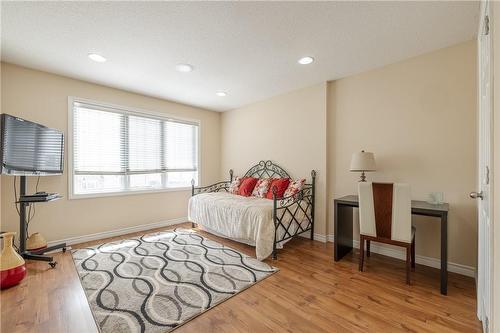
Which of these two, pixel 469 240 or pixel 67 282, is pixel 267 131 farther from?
pixel 67 282

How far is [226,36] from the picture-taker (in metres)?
2.13

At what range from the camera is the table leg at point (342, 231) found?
2.61 m

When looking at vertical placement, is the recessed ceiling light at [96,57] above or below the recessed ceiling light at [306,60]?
below

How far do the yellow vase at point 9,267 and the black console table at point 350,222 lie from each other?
315 cm

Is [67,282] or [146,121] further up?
[146,121]

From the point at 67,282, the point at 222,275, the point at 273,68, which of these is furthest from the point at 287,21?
the point at 67,282

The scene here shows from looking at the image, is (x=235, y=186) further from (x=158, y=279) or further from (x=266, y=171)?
(x=158, y=279)

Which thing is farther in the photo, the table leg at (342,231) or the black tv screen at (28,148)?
the table leg at (342,231)

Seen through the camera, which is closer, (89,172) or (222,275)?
(222,275)

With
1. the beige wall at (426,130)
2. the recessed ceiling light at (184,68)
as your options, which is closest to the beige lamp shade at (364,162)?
the beige wall at (426,130)

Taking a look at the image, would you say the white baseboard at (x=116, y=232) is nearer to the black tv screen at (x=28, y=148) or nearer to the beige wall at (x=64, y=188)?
the beige wall at (x=64, y=188)

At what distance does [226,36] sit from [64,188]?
294cm

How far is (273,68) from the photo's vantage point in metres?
2.84

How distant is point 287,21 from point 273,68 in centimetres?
92
